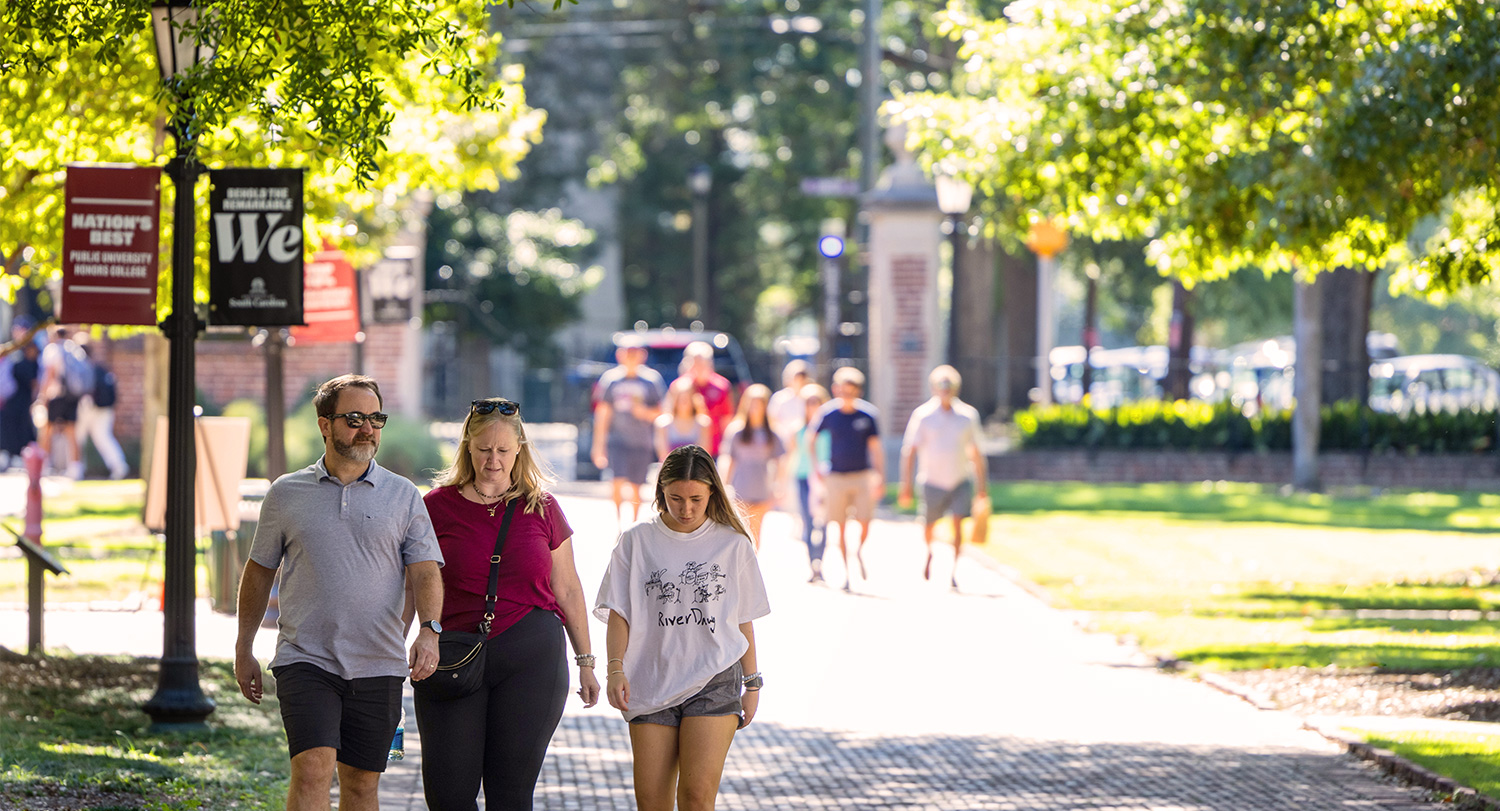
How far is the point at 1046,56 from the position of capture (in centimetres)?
1308

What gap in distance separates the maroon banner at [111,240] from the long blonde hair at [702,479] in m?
3.61

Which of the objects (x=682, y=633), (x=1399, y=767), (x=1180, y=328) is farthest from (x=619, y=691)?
(x=1180, y=328)

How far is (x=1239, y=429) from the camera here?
92.9 ft

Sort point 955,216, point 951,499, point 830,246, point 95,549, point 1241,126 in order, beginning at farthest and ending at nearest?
point 955,216
point 830,246
point 95,549
point 951,499
point 1241,126

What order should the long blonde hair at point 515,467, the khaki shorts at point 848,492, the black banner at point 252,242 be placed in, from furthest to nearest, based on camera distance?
the khaki shorts at point 848,492 < the black banner at point 252,242 < the long blonde hair at point 515,467

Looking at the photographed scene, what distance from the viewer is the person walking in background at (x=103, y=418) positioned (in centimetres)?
2323

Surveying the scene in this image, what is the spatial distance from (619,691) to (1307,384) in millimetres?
20925

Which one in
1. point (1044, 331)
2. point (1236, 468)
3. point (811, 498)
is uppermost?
point (1044, 331)

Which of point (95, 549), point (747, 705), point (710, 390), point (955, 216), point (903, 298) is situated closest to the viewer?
point (747, 705)

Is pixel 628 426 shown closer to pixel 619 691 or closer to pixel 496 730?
pixel 619 691

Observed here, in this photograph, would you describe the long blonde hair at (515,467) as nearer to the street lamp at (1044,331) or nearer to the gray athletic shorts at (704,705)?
the gray athletic shorts at (704,705)

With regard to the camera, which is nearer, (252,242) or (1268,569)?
(252,242)

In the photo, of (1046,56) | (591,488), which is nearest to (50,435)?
(591,488)

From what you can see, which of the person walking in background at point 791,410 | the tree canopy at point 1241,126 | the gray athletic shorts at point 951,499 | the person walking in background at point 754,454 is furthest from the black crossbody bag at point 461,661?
the person walking in background at point 791,410
